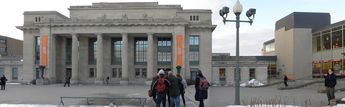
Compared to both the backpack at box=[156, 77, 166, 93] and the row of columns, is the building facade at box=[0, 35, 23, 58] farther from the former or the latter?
the backpack at box=[156, 77, 166, 93]

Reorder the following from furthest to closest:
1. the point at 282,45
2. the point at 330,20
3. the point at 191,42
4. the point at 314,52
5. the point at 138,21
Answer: the point at 282,45 < the point at 330,20 < the point at 314,52 < the point at 191,42 < the point at 138,21

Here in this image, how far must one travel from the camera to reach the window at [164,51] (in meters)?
64.4

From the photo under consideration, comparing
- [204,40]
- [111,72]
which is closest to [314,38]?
[204,40]

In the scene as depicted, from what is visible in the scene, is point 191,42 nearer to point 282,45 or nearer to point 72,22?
point 72,22

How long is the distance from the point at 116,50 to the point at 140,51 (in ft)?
14.3

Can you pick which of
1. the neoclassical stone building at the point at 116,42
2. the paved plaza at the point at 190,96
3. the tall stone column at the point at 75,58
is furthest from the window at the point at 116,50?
the paved plaza at the point at 190,96

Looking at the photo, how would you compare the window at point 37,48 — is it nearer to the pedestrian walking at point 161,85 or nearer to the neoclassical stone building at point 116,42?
the neoclassical stone building at point 116,42

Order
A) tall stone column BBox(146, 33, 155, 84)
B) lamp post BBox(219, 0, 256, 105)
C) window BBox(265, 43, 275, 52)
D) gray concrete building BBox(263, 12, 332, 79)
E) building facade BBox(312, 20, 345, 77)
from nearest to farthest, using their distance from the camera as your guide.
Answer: lamp post BBox(219, 0, 256, 105) → building facade BBox(312, 20, 345, 77) → tall stone column BBox(146, 33, 155, 84) → gray concrete building BBox(263, 12, 332, 79) → window BBox(265, 43, 275, 52)

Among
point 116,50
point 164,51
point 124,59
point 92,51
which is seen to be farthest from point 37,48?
point 164,51

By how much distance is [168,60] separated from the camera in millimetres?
64312

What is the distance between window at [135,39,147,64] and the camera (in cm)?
6500

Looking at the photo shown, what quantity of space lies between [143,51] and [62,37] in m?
14.7

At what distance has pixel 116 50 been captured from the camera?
2594 inches

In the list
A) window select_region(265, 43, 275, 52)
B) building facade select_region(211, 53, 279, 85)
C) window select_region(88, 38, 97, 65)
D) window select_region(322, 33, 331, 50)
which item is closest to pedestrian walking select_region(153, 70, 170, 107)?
building facade select_region(211, 53, 279, 85)
